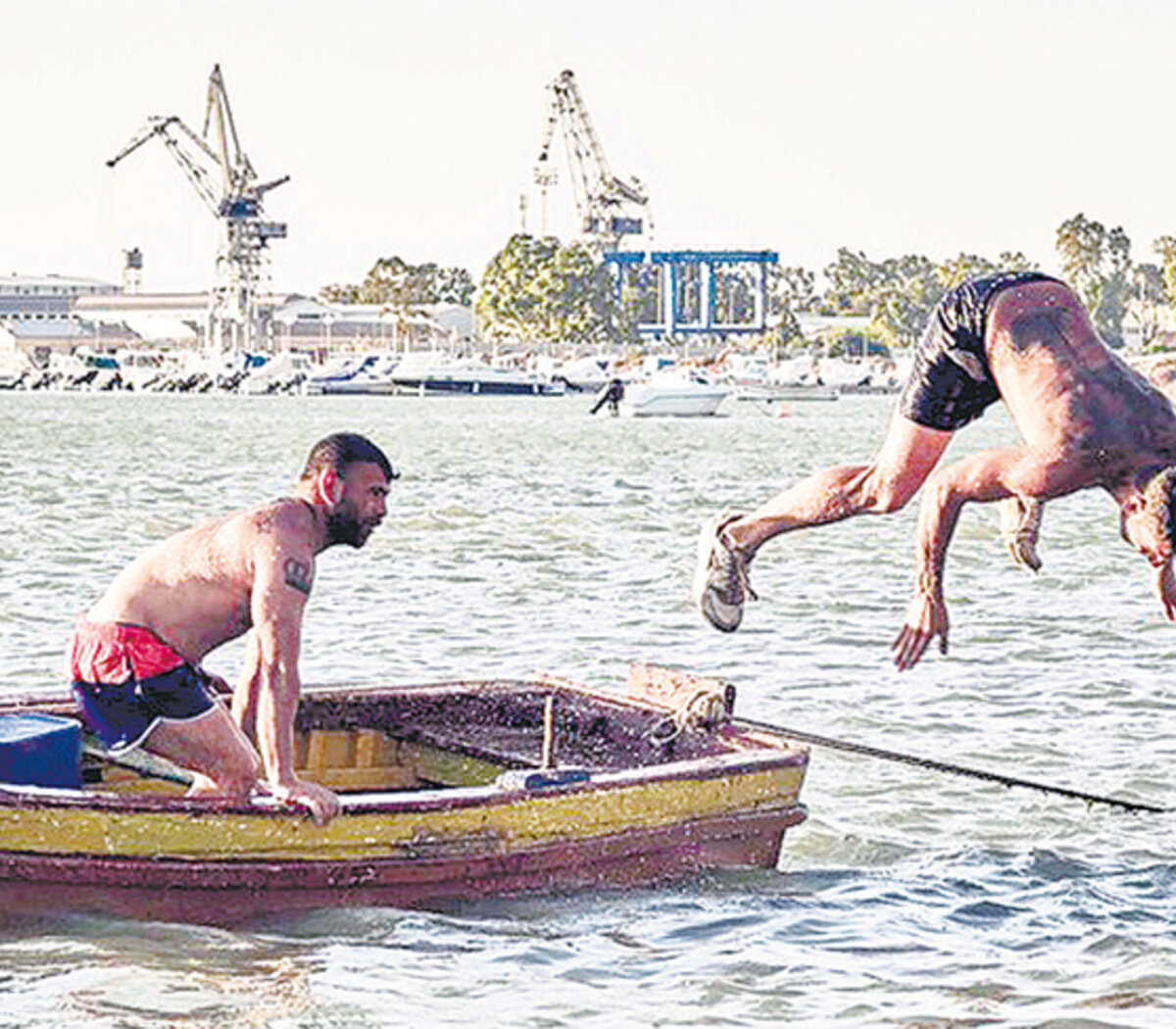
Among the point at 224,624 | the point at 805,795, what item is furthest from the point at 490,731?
the point at 224,624

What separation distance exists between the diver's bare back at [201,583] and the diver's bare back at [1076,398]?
3.05m

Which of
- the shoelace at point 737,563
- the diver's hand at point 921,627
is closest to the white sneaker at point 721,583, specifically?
the shoelace at point 737,563

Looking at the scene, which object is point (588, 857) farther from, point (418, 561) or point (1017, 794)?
point (418, 561)

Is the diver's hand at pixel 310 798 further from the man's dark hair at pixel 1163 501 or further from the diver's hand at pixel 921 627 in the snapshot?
the man's dark hair at pixel 1163 501

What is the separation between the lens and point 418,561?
122ft

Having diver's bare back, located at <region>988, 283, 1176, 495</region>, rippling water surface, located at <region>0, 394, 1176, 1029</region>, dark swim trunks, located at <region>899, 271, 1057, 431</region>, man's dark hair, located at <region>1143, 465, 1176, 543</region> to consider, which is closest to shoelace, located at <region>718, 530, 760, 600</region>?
dark swim trunks, located at <region>899, 271, 1057, 431</region>

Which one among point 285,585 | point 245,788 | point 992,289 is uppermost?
point 992,289

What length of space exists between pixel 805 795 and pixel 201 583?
6594mm

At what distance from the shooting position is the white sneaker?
11.6m

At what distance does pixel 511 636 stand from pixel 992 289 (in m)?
16.7

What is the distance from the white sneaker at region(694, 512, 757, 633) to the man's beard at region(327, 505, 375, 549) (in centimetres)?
141

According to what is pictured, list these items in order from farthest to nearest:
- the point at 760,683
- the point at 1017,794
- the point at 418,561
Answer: the point at 418,561
the point at 760,683
the point at 1017,794

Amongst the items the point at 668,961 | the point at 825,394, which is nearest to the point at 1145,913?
the point at 668,961

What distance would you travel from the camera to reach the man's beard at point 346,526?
1173 cm
